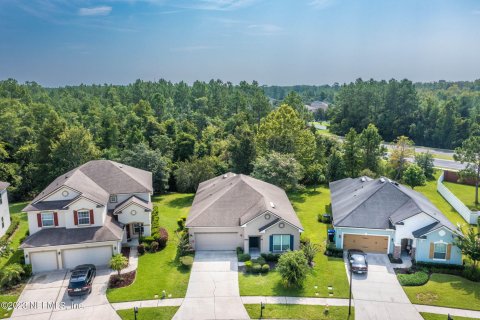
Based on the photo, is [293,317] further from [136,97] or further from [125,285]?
[136,97]

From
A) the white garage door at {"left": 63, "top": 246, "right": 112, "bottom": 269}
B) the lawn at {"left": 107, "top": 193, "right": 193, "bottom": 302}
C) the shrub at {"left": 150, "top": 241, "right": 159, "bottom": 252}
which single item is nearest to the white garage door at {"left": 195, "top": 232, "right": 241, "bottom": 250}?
the lawn at {"left": 107, "top": 193, "right": 193, "bottom": 302}

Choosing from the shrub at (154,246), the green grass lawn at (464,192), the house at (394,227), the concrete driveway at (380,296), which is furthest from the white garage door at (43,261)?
the green grass lawn at (464,192)

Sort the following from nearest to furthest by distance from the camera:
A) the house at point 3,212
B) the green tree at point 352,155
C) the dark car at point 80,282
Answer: the dark car at point 80,282 < the house at point 3,212 < the green tree at point 352,155

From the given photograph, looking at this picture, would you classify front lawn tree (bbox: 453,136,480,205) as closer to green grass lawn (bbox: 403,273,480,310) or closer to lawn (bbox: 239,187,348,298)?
green grass lawn (bbox: 403,273,480,310)

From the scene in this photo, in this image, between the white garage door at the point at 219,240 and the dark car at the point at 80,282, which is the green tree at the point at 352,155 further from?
the dark car at the point at 80,282

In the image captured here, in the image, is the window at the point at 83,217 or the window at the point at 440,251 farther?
the window at the point at 83,217

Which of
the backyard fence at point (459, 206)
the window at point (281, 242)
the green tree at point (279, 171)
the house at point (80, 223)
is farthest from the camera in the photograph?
the green tree at point (279, 171)
